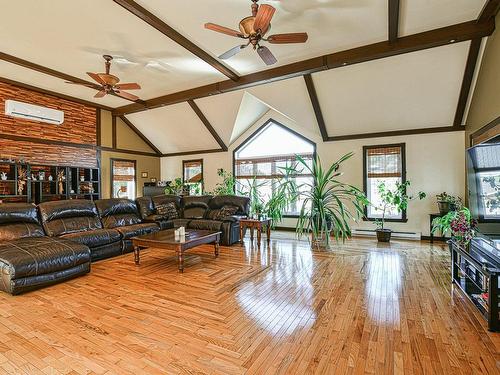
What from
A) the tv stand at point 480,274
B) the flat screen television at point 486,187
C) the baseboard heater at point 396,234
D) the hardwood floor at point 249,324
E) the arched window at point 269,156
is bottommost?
the hardwood floor at point 249,324

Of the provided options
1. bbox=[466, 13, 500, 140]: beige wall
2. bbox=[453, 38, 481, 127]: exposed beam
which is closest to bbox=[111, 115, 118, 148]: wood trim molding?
bbox=[453, 38, 481, 127]: exposed beam

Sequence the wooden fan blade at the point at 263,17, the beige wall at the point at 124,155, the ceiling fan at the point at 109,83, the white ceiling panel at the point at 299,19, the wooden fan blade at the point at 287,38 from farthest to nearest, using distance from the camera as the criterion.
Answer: the beige wall at the point at 124,155, the ceiling fan at the point at 109,83, the white ceiling panel at the point at 299,19, the wooden fan blade at the point at 287,38, the wooden fan blade at the point at 263,17

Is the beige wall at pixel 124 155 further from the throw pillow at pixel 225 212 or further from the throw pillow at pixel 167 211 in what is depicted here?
the throw pillow at pixel 225 212

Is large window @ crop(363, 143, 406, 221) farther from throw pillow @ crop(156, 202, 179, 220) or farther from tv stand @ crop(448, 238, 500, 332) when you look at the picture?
throw pillow @ crop(156, 202, 179, 220)

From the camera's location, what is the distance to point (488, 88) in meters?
4.02

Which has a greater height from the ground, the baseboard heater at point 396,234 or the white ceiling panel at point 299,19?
the white ceiling panel at point 299,19

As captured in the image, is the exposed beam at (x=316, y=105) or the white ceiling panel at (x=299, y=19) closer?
the white ceiling panel at (x=299, y=19)

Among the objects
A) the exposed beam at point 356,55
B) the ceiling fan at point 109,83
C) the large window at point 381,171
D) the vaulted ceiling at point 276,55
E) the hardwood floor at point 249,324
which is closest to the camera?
the hardwood floor at point 249,324

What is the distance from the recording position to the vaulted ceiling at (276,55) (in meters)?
3.61

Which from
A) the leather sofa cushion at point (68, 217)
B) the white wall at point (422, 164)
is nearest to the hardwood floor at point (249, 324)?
the leather sofa cushion at point (68, 217)

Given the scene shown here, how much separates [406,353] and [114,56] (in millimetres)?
5821

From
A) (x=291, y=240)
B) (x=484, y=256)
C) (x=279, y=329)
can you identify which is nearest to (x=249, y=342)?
(x=279, y=329)

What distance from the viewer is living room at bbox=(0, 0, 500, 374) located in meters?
2.07

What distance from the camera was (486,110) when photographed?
414 cm
